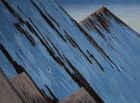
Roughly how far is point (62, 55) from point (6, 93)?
3176 mm

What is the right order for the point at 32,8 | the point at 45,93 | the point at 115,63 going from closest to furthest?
the point at 45,93 < the point at 32,8 < the point at 115,63

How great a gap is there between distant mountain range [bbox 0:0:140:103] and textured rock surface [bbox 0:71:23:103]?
96 cm

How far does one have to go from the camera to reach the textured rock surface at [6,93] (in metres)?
2.05

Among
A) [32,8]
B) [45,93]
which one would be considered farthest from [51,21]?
[45,93]

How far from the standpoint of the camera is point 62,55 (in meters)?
5.22

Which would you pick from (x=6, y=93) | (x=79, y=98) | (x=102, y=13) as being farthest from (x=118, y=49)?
(x=6, y=93)

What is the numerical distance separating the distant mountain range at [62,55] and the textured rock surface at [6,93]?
3.16 feet

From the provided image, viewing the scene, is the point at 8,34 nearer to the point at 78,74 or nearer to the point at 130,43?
the point at 78,74

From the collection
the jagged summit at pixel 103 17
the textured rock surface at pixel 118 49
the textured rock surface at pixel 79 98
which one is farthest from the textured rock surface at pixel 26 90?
the jagged summit at pixel 103 17

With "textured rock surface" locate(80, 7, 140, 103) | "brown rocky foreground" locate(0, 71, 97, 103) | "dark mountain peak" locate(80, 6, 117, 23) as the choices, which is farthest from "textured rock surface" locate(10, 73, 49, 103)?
"dark mountain peak" locate(80, 6, 117, 23)

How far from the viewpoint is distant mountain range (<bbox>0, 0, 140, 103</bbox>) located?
13.6 ft

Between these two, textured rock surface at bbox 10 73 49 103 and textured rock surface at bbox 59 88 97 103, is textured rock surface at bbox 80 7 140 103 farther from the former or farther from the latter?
A: textured rock surface at bbox 10 73 49 103

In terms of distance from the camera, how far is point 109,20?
28.3ft

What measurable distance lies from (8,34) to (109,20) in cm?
460
